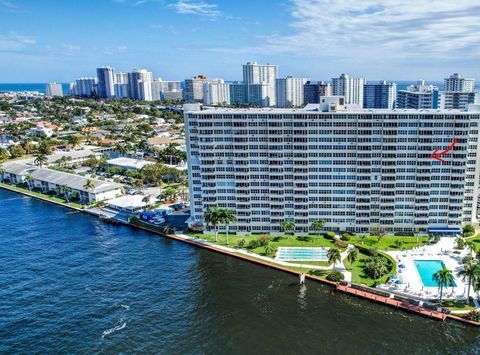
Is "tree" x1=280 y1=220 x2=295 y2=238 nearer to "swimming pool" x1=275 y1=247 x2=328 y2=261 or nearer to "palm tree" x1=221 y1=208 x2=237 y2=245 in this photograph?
"swimming pool" x1=275 y1=247 x2=328 y2=261

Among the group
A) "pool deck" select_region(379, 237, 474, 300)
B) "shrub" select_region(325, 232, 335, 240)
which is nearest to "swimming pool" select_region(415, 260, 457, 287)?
"pool deck" select_region(379, 237, 474, 300)

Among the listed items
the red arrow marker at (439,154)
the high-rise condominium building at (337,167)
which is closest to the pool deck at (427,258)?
the high-rise condominium building at (337,167)

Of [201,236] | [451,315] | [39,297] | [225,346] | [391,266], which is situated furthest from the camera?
[201,236]

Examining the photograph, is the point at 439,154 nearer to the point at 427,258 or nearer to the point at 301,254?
the point at 427,258

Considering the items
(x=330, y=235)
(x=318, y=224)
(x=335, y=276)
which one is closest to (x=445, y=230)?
(x=330, y=235)

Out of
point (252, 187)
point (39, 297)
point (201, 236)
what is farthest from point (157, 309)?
point (252, 187)

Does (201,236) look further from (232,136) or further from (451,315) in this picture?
(451,315)
